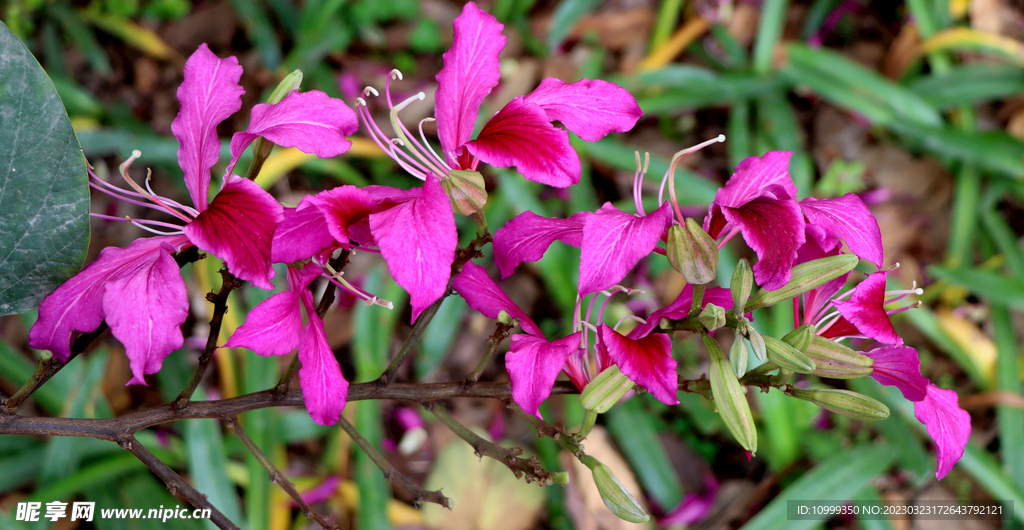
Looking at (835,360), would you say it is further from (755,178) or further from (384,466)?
(384,466)

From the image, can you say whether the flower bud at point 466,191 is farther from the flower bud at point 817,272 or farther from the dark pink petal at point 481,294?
the flower bud at point 817,272

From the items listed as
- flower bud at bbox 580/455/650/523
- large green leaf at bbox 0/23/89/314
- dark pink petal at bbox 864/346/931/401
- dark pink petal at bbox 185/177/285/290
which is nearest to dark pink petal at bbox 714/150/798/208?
dark pink petal at bbox 864/346/931/401

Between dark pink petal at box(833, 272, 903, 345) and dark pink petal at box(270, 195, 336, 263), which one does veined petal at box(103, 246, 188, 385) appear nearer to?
dark pink petal at box(270, 195, 336, 263)

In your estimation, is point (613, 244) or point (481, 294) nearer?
point (613, 244)

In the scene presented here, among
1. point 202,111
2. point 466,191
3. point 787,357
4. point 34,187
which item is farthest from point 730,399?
point 34,187

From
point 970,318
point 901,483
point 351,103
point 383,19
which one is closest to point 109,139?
point 351,103

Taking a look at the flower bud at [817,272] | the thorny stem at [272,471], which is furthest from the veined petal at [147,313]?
the flower bud at [817,272]
